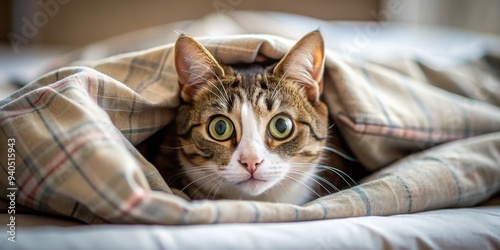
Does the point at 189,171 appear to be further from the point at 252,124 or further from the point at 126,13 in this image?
the point at 126,13

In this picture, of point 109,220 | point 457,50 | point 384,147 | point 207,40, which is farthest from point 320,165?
point 457,50

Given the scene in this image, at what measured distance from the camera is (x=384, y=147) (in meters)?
1.29

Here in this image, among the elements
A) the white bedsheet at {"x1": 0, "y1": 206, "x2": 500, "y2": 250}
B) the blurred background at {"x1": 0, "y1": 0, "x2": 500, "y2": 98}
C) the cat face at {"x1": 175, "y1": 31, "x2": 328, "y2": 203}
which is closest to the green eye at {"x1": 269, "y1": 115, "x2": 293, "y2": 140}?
the cat face at {"x1": 175, "y1": 31, "x2": 328, "y2": 203}

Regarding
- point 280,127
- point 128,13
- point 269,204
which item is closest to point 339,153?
point 280,127

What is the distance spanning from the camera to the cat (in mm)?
1085

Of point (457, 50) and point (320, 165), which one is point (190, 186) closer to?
point (320, 165)

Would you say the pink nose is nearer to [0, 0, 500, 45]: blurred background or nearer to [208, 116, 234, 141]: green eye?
[208, 116, 234, 141]: green eye

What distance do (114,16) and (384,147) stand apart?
265cm

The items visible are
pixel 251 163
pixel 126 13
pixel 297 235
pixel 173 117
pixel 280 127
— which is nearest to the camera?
pixel 297 235

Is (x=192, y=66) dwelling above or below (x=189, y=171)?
above

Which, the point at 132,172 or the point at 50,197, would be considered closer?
the point at 132,172

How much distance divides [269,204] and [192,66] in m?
0.46

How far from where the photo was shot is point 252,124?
108cm

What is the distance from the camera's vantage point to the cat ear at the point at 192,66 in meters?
1.13
